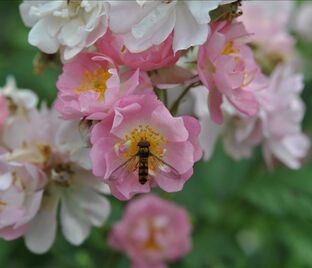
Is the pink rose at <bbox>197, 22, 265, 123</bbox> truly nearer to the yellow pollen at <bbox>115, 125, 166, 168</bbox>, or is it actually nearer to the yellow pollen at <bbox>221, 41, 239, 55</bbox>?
the yellow pollen at <bbox>221, 41, 239, 55</bbox>

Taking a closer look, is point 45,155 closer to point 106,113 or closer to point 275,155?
point 106,113

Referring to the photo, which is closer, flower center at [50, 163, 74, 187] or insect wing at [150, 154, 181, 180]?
insect wing at [150, 154, 181, 180]

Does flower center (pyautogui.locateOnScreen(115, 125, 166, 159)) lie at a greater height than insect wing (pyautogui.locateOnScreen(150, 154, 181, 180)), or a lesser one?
greater

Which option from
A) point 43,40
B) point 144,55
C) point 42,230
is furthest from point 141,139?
point 42,230

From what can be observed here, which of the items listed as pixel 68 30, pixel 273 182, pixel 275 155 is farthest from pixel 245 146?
pixel 68 30

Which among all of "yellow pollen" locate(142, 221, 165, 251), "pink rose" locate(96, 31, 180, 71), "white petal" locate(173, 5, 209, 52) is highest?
"white petal" locate(173, 5, 209, 52)

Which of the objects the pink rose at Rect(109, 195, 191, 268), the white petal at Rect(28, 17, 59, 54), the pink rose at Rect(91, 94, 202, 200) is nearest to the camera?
the pink rose at Rect(91, 94, 202, 200)

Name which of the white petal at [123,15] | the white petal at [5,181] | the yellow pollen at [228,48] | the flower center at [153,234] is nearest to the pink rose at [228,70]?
→ the yellow pollen at [228,48]

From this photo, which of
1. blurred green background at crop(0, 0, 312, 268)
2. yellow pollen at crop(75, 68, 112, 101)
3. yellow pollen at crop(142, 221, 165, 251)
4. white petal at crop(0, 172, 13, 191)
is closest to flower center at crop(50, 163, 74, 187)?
white petal at crop(0, 172, 13, 191)
